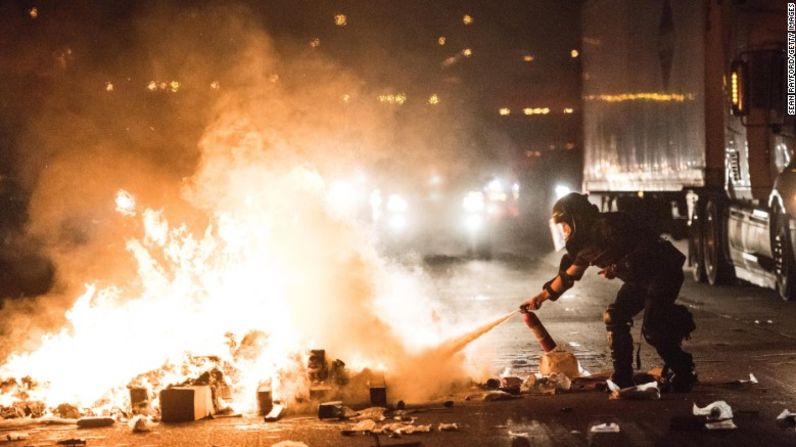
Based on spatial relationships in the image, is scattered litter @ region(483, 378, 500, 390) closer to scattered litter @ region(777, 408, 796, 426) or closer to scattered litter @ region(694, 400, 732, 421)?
scattered litter @ region(694, 400, 732, 421)

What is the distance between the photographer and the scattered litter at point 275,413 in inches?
316

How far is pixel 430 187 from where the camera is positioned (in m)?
27.1

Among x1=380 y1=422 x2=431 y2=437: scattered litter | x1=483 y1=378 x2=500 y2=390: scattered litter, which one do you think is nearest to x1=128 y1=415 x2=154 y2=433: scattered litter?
x1=380 y1=422 x2=431 y2=437: scattered litter

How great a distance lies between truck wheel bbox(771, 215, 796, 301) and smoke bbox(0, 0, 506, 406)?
5700 millimetres

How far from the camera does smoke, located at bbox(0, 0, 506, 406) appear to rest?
9234mm

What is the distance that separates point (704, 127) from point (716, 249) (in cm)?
234

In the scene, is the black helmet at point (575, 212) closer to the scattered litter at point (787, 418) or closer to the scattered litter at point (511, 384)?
the scattered litter at point (511, 384)

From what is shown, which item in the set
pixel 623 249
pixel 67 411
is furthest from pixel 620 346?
Result: pixel 67 411

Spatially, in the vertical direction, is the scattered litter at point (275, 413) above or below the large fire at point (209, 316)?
below

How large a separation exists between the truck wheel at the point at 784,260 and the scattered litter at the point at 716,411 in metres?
8.45

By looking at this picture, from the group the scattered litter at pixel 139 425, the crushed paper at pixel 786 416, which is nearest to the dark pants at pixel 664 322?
the crushed paper at pixel 786 416

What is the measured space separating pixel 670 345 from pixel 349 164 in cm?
823

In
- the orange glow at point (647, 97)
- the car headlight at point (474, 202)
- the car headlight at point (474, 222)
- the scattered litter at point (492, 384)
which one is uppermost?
the orange glow at point (647, 97)

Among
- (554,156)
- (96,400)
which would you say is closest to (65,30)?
(96,400)
